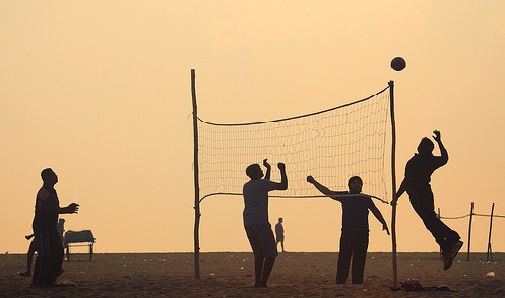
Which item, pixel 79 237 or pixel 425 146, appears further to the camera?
pixel 79 237

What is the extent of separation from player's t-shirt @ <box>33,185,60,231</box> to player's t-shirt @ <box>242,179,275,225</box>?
3247mm

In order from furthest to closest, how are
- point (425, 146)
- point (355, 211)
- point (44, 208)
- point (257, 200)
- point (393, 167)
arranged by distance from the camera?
point (44, 208) < point (355, 211) < point (257, 200) < point (425, 146) < point (393, 167)

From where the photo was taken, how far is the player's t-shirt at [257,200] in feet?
55.1

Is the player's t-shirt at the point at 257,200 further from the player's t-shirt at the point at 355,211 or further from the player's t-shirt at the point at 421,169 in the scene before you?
the player's t-shirt at the point at 421,169

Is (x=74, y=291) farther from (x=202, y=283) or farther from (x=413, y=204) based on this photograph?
(x=413, y=204)

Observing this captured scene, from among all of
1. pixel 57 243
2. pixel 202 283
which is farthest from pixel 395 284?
pixel 57 243

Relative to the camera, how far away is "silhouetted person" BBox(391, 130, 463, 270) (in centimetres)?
1625

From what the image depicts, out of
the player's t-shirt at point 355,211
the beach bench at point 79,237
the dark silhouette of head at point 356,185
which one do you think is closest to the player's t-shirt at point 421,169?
the dark silhouette of head at point 356,185

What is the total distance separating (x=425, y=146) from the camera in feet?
53.7

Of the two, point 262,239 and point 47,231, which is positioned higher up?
point 47,231

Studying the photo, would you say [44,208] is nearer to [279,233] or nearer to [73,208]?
[73,208]

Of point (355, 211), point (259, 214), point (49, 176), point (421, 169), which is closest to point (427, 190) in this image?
point (421, 169)

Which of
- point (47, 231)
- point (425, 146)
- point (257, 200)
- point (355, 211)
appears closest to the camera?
point (425, 146)

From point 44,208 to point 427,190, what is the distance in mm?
6193
